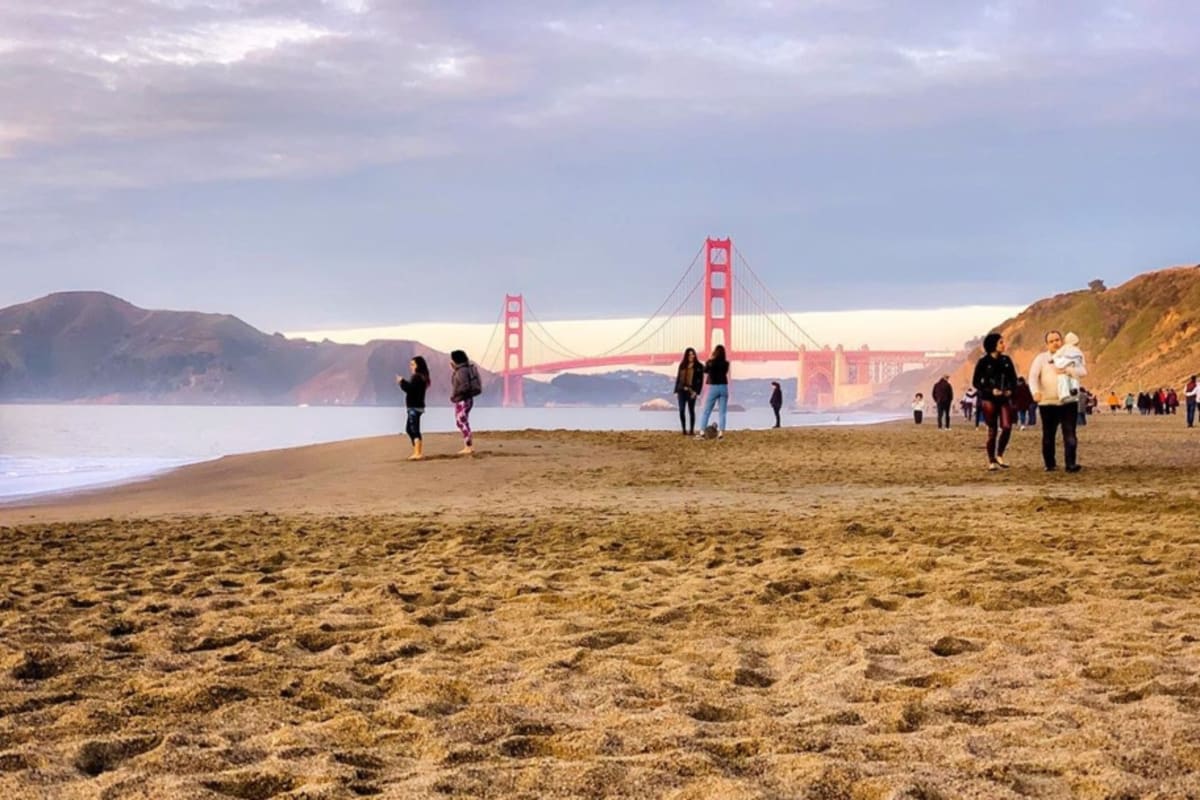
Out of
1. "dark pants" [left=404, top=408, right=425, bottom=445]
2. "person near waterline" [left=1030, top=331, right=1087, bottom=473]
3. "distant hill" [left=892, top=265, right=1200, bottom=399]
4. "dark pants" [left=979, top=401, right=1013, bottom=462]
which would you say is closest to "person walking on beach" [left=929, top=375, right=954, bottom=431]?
"dark pants" [left=979, top=401, right=1013, bottom=462]

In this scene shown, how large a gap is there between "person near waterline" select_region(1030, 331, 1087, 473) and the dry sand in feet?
10.0

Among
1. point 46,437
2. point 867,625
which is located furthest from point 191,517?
point 46,437

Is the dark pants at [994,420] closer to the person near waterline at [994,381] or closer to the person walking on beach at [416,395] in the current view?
the person near waterline at [994,381]

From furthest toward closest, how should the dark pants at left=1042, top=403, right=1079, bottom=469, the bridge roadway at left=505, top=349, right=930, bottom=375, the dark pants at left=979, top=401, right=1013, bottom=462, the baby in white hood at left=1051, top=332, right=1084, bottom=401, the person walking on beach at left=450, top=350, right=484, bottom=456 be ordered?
1. the bridge roadway at left=505, top=349, right=930, bottom=375
2. the person walking on beach at left=450, top=350, right=484, bottom=456
3. the dark pants at left=979, top=401, right=1013, bottom=462
4. the dark pants at left=1042, top=403, right=1079, bottom=469
5. the baby in white hood at left=1051, top=332, right=1084, bottom=401

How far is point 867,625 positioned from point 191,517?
6970 millimetres

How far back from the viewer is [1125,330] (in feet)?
294

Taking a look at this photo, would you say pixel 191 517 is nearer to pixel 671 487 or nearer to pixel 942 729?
pixel 671 487

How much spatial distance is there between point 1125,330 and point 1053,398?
277ft

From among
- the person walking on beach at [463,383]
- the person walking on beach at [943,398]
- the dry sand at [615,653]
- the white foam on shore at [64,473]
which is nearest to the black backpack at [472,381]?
the person walking on beach at [463,383]

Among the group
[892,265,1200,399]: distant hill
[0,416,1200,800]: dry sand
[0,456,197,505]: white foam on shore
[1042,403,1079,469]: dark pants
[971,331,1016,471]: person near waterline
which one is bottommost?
[0,456,197,505]: white foam on shore

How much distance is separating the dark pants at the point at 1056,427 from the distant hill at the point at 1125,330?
5888 centimetres

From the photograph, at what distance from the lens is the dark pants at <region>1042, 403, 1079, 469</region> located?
12567 millimetres

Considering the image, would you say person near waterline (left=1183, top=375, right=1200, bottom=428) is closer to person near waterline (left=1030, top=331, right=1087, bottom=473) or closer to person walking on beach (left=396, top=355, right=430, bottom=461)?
person near waterline (left=1030, top=331, right=1087, bottom=473)

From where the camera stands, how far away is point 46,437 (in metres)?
46.8
